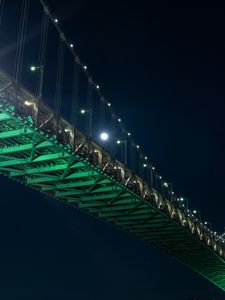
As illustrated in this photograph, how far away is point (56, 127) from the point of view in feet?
89.1

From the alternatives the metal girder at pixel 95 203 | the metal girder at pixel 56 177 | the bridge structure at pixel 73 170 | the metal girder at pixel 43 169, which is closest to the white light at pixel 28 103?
the bridge structure at pixel 73 170

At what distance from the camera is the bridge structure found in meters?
25.0

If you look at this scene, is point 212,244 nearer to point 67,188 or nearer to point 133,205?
point 133,205

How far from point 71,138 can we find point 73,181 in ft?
23.9

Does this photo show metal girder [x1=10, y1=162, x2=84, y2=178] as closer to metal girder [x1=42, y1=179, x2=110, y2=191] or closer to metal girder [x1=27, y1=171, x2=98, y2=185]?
metal girder [x1=27, y1=171, x2=98, y2=185]

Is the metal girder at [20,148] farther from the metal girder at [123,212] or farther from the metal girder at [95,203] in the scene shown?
the metal girder at [123,212]

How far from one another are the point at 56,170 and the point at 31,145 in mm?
5429

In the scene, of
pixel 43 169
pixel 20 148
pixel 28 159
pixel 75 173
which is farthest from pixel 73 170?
pixel 20 148

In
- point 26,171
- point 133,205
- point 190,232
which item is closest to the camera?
point 26,171

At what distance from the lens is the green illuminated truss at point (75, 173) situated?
25141 millimetres

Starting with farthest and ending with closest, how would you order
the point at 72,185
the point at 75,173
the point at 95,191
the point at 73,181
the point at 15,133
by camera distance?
the point at 95,191
the point at 73,181
the point at 72,185
the point at 75,173
the point at 15,133

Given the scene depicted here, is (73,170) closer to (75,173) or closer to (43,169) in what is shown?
(75,173)

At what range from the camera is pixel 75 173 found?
1335 inches

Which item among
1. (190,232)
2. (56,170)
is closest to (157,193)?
(190,232)
